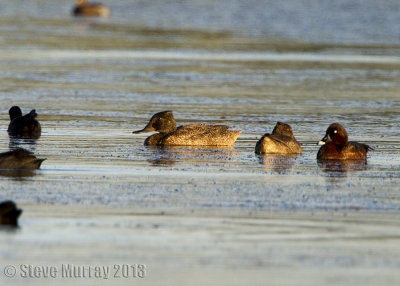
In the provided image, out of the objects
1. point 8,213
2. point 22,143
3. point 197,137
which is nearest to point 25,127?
point 22,143

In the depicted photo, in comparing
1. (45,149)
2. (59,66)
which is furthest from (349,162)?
(59,66)

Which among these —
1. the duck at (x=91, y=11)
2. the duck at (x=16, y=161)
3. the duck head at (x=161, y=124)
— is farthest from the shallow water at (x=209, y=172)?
the duck at (x=91, y=11)

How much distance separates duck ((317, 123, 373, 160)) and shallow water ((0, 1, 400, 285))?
0.27m

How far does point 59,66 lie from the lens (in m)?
30.3

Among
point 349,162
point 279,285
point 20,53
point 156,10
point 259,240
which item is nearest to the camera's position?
point 279,285

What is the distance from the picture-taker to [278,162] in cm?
1512

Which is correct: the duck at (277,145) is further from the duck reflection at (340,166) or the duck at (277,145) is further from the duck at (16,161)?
the duck at (16,161)

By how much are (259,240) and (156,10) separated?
166 ft

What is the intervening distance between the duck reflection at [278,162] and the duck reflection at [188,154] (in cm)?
60

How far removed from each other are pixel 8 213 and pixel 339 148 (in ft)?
21.7

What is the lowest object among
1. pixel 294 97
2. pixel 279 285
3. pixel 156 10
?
pixel 279 285

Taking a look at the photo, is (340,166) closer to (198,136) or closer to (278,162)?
(278,162)

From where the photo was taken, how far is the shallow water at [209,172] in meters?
Answer: 9.30

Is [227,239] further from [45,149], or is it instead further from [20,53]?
[20,53]
